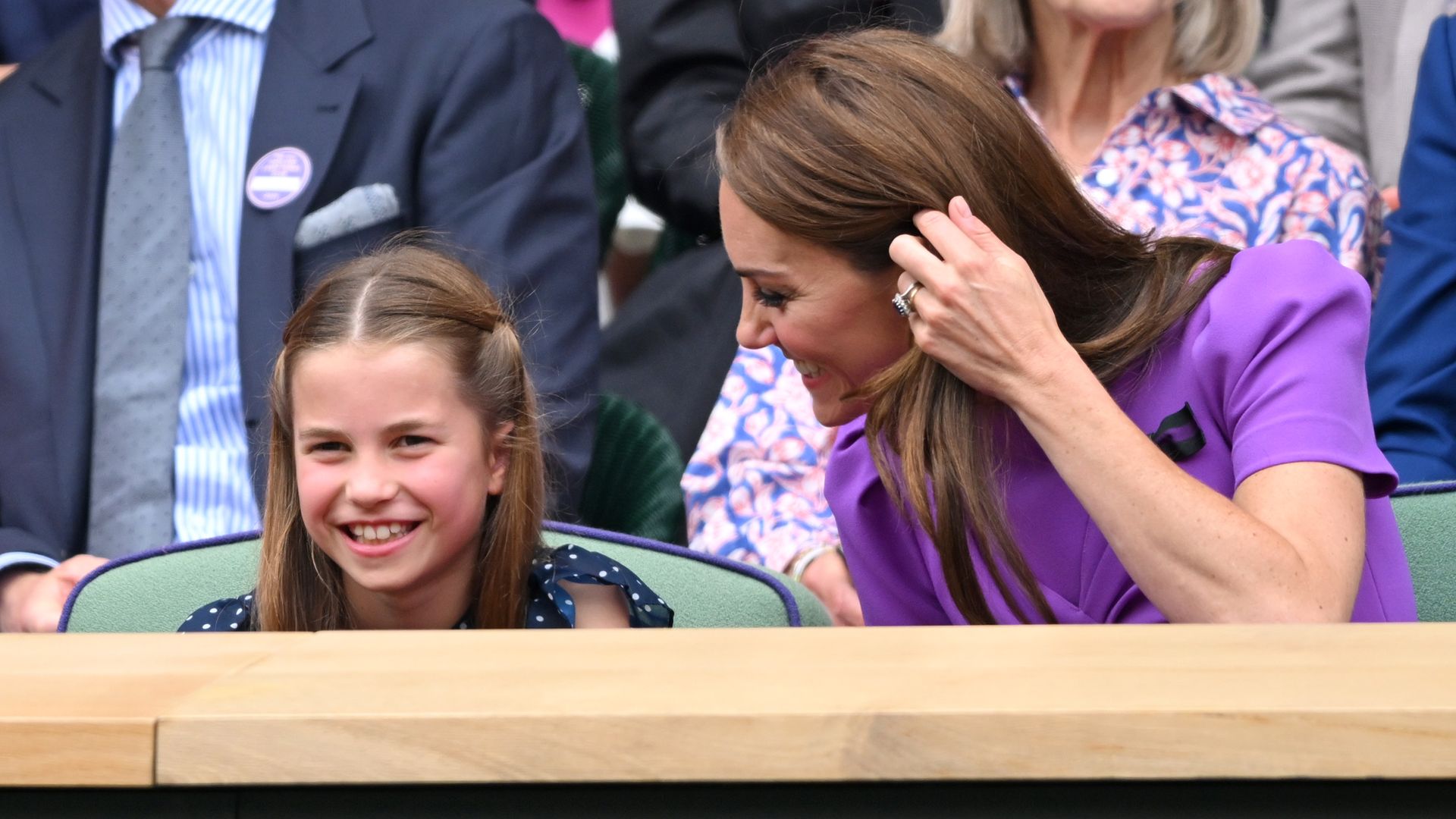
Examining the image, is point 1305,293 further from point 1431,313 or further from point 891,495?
point 1431,313

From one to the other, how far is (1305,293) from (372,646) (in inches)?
34.9

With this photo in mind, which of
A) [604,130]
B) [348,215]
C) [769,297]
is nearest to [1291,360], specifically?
[769,297]

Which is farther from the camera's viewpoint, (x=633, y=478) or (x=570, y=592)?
(x=633, y=478)

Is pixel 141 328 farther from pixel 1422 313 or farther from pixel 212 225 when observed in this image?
pixel 1422 313

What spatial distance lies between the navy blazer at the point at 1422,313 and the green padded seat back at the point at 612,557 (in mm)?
979

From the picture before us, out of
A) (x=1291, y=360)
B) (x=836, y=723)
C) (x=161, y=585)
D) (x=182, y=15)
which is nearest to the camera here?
(x=836, y=723)

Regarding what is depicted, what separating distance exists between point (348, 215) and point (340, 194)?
0.21 ft

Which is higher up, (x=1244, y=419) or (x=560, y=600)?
(x=1244, y=419)

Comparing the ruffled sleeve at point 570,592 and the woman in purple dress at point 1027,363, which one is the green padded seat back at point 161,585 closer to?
the ruffled sleeve at point 570,592

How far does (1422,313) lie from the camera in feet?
6.96

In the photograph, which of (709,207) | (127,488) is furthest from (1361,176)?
(127,488)

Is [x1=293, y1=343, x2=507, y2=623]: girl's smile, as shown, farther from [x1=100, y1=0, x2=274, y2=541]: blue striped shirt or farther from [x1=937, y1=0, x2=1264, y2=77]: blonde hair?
[x1=937, y1=0, x2=1264, y2=77]: blonde hair

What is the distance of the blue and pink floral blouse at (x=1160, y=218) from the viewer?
2.19 meters

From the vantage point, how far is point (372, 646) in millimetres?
869
